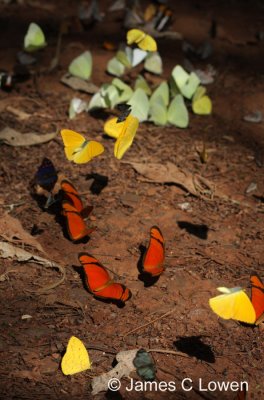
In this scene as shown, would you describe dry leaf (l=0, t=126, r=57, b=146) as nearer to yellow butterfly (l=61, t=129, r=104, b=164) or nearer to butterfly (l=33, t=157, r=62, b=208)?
butterfly (l=33, t=157, r=62, b=208)

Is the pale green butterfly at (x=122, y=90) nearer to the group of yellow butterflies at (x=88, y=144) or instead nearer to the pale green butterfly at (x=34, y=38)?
the pale green butterfly at (x=34, y=38)

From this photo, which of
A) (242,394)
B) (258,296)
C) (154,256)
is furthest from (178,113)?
(242,394)

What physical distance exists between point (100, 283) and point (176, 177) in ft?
3.17

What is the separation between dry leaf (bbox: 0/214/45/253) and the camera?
279 centimetres

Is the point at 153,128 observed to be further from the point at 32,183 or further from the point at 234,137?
the point at 32,183

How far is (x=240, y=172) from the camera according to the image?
3400 millimetres

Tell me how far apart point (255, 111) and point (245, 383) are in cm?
188

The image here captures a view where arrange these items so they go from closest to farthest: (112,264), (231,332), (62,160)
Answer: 1. (231,332)
2. (112,264)
3. (62,160)

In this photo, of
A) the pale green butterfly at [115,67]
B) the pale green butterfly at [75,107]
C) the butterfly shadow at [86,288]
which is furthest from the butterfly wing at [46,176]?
the pale green butterfly at [115,67]

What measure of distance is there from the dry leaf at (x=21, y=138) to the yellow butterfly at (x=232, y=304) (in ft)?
5.27

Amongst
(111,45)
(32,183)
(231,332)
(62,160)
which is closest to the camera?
(231,332)

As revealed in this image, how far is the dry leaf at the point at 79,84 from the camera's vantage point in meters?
3.87

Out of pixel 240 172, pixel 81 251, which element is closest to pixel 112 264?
pixel 81 251

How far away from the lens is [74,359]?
7.43ft
